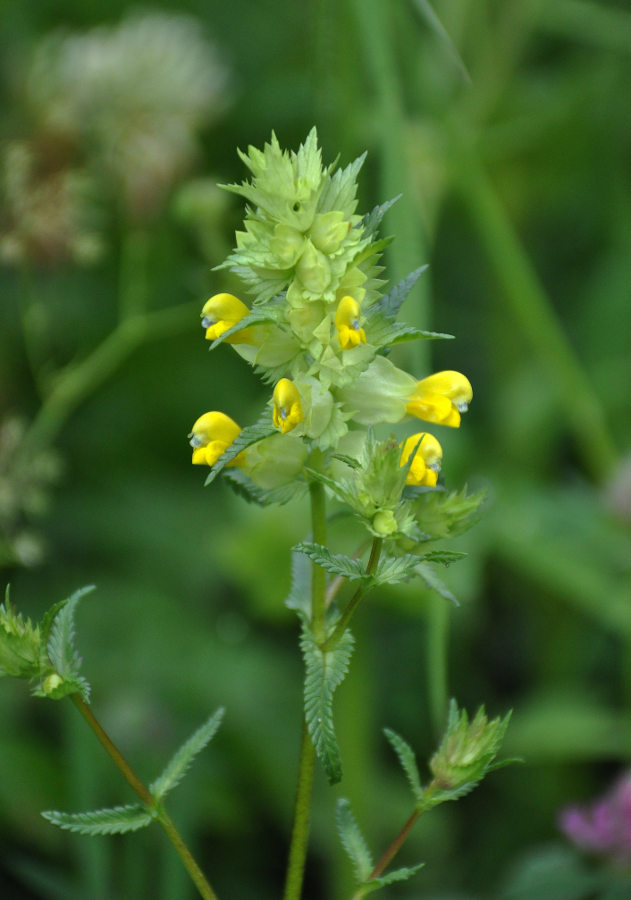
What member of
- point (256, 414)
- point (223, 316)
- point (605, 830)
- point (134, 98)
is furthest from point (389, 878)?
point (134, 98)

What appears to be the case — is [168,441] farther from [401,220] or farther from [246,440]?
[246,440]

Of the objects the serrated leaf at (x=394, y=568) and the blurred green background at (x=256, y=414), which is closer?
the serrated leaf at (x=394, y=568)

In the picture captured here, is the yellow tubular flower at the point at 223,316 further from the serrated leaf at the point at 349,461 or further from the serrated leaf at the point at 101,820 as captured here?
the serrated leaf at the point at 101,820

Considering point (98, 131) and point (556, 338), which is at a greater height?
point (98, 131)

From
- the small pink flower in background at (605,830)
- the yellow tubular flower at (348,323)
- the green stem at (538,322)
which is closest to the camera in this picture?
the yellow tubular flower at (348,323)

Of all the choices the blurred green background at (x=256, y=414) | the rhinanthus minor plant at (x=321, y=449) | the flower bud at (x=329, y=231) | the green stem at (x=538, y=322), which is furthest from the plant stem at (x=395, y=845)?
the green stem at (x=538, y=322)

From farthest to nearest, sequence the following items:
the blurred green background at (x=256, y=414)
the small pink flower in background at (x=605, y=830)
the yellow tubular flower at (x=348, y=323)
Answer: the blurred green background at (x=256, y=414) → the small pink flower in background at (x=605, y=830) → the yellow tubular flower at (x=348, y=323)

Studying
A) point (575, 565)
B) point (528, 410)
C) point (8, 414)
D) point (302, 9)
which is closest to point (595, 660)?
point (575, 565)

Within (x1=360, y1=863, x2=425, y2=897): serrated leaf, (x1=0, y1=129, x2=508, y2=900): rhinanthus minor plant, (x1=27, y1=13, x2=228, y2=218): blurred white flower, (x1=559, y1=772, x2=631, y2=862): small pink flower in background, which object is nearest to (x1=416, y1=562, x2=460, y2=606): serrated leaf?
(x1=0, y1=129, x2=508, y2=900): rhinanthus minor plant

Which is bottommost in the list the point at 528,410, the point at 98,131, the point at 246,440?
the point at 528,410
